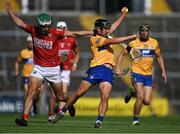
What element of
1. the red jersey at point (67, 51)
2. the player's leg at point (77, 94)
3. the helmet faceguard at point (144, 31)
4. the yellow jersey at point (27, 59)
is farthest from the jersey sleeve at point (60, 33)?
the yellow jersey at point (27, 59)

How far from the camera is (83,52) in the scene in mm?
35469

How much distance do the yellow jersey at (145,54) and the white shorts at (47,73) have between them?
2.69 metres

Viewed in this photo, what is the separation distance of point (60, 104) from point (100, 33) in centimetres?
528

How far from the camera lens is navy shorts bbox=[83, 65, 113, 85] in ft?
Result: 65.0

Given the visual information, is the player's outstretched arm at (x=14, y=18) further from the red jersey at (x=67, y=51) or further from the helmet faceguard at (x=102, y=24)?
the red jersey at (x=67, y=51)

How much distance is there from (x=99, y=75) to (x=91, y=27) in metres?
16.2

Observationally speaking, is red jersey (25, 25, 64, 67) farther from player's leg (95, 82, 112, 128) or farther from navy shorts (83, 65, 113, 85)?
player's leg (95, 82, 112, 128)

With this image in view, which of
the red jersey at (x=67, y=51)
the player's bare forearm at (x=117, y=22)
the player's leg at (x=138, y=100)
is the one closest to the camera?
the player's bare forearm at (x=117, y=22)

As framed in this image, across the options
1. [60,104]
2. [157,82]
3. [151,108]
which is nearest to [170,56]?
[157,82]

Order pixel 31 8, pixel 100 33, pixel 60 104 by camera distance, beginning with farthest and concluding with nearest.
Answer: pixel 31 8 → pixel 60 104 → pixel 100 33

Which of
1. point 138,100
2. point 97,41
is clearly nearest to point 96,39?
point 97,41

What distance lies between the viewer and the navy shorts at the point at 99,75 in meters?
19.8

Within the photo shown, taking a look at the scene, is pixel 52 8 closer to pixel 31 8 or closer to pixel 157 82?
pixel 31 8

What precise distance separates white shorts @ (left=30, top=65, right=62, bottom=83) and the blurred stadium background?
12.4 meters
